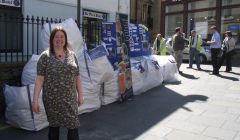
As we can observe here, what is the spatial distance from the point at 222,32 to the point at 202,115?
17163 mm

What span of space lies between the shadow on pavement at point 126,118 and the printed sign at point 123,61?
269 mm

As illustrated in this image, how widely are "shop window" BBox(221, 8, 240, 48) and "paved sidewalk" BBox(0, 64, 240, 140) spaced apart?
13.3 meters

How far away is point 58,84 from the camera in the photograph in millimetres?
3949

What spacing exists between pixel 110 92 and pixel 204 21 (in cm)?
1805

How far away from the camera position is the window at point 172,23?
84.0ft

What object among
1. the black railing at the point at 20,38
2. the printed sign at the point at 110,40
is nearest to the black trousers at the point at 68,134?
the black railing at the point at 20,38

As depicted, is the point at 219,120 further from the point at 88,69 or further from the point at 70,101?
the point at 70,101

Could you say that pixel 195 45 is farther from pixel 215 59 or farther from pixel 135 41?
pixel 135 41

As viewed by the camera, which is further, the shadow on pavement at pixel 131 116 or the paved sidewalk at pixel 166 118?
the shadow on pavement at pixel 131 116

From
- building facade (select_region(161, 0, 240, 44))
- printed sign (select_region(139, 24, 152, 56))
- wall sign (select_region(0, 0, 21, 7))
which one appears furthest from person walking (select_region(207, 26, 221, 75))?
building facade (select_region(161, 0, 240, 44))

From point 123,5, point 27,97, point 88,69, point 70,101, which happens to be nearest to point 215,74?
point 123,5

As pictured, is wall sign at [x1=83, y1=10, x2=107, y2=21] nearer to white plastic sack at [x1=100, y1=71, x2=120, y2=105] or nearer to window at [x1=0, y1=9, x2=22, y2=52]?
window at [x1=0, y1=9, x2=22, y2=52]

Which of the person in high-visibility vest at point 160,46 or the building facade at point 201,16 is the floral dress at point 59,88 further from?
the building facade at point 201,16

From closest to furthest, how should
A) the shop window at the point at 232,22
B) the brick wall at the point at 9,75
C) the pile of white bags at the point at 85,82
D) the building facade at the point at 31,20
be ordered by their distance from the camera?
1. the pile of white bags at the point at 85,82
2. the brick wall at the point at 9,75
3. the building facade at the point at 31,20
4. the shop window at the point at 232,22
